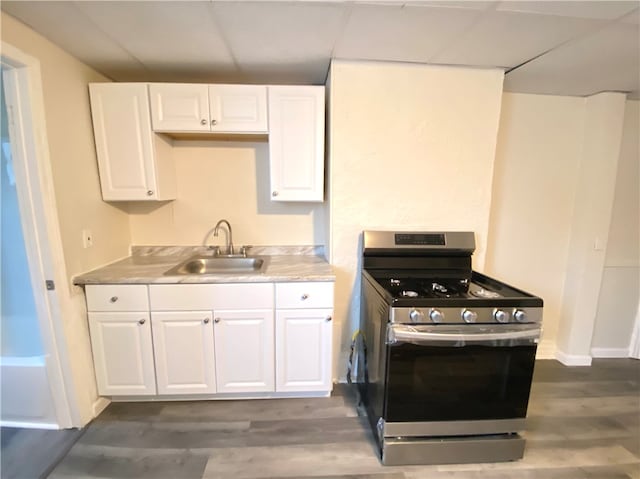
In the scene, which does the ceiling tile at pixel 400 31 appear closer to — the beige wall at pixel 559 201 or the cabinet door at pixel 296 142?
the cabinet door at pixel 296 142

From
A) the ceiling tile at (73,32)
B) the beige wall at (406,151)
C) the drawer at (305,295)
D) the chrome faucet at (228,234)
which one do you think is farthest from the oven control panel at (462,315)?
the ceiling tile at (73,32)

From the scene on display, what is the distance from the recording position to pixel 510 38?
5.03 ft

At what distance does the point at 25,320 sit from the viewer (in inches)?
67.1

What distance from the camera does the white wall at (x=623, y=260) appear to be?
240cm

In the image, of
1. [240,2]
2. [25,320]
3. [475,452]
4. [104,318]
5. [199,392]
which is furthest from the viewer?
[199,392]

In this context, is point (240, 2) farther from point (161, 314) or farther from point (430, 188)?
point (161, 314)

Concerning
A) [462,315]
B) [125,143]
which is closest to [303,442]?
[462,315]

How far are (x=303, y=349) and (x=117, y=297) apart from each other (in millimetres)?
1203

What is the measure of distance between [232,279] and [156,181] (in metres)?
0.89

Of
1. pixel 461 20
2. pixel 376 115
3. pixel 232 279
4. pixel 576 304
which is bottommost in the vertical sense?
pixel 576 304

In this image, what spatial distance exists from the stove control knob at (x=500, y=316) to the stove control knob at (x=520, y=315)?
46mm

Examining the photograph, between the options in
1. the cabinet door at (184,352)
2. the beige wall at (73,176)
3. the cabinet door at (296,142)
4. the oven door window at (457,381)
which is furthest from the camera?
the cabinet door at (296,142)

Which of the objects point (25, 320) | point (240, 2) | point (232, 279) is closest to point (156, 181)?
point (232, 279)

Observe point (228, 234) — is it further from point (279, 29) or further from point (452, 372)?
point (452, 372)
